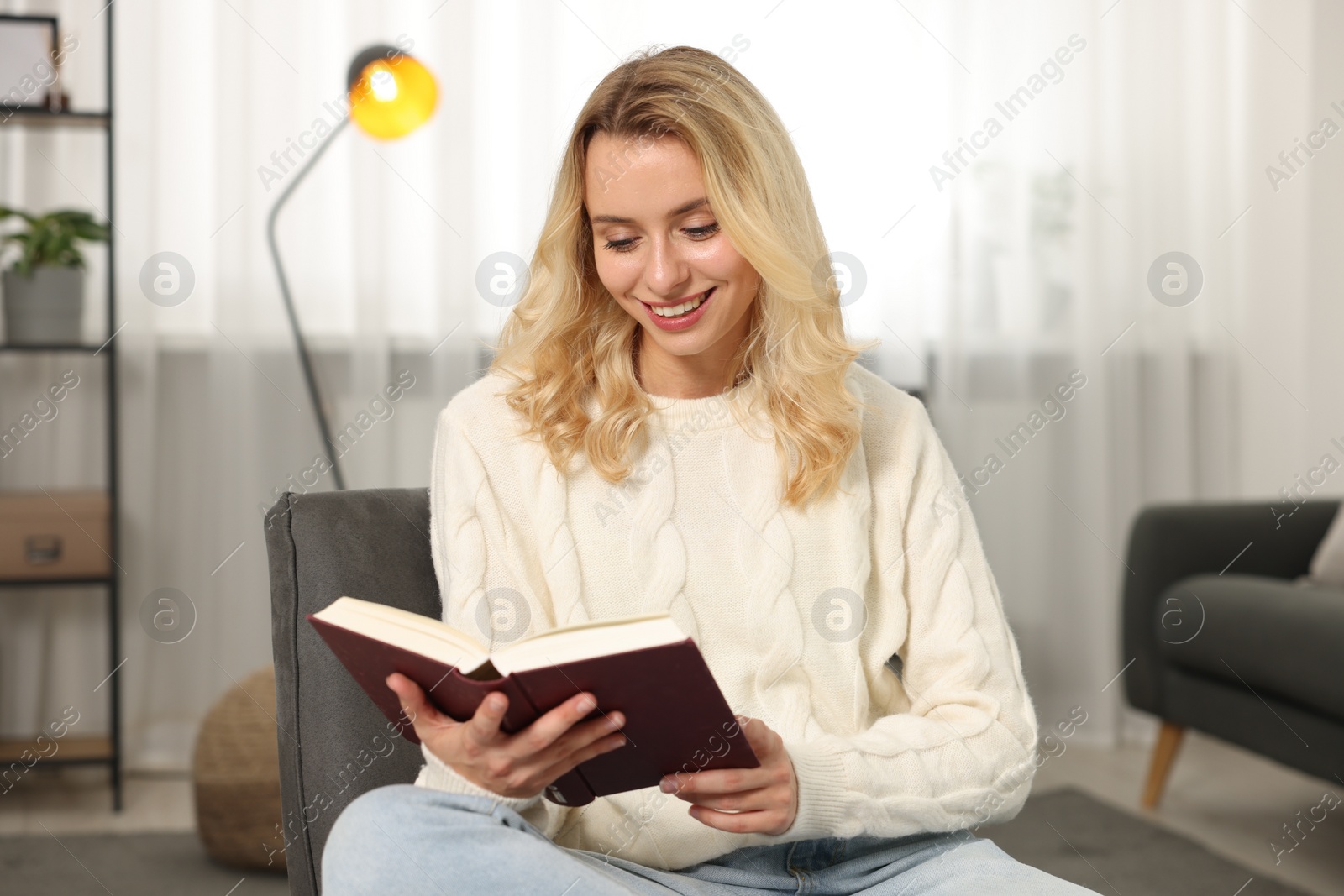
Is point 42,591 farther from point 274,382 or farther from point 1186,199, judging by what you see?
point 1186,199

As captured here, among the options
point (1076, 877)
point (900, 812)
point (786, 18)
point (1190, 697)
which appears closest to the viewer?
point (900, 812)

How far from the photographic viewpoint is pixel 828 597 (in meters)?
1.26

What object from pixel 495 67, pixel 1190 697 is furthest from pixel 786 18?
pixel 1190 697

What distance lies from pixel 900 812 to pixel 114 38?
2564mm

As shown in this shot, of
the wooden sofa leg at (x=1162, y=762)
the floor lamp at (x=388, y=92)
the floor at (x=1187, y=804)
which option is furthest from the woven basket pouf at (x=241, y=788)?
the wooden sofa leg at (x=1162, y=762)

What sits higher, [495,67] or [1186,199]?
[495,67]

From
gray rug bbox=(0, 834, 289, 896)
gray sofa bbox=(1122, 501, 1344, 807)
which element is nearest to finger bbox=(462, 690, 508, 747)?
gray rug bbox=(0, 834, 289, 896)

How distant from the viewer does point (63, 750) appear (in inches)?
105

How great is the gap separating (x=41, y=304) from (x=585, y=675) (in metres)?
2.22

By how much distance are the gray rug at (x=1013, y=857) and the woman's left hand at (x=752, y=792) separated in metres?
1.33

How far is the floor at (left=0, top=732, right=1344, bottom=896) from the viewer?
2.32 m

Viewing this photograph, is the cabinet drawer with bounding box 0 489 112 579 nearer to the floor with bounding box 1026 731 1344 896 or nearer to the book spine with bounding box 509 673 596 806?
the book spine with bounding box 509 673 596 806

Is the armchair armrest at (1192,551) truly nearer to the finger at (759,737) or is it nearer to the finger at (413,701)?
the finger at (759,737)

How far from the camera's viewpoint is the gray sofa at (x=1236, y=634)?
217 cm
